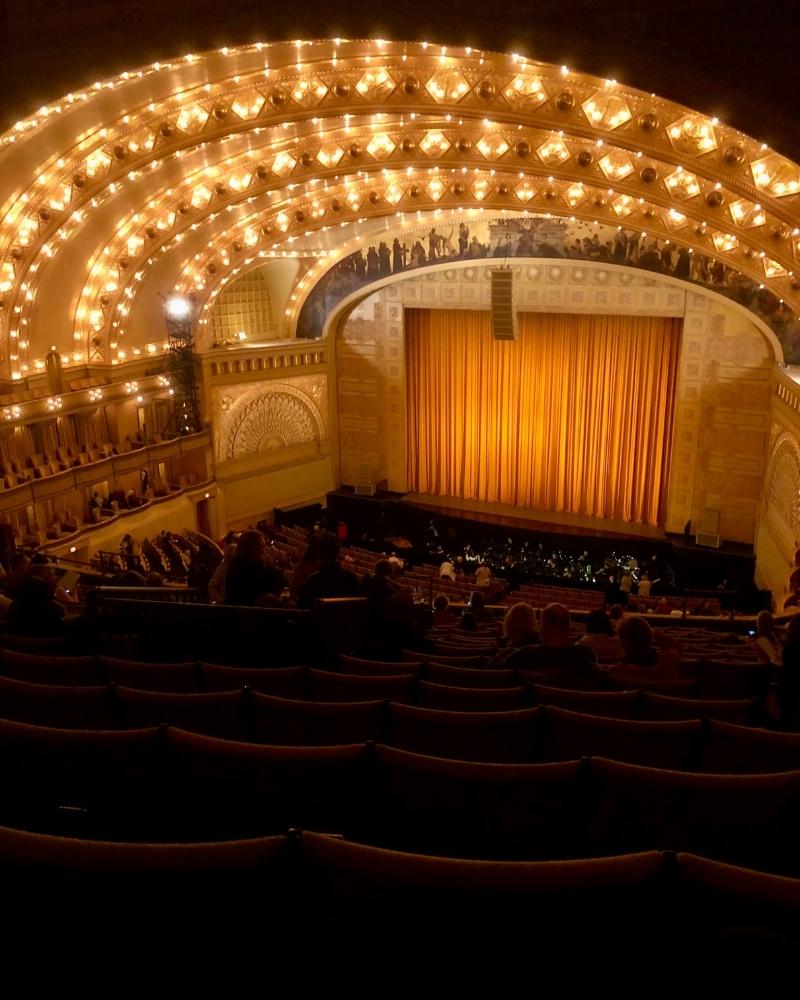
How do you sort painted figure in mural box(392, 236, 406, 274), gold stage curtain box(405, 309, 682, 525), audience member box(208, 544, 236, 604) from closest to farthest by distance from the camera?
1. audience member box(208, 544, 236, 604)
2. gold stage curtain box(405, 309, 682, 525)
3. painted figure in mural box(392, 236, 406, 274)

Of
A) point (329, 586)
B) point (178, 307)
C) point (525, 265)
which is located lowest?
point (329, 586)

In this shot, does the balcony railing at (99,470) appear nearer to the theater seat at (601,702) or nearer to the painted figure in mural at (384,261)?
the painted figure in mural at (384,261)

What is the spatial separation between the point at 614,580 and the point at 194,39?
12900 mm

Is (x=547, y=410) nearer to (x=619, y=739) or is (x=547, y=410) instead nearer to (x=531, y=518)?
(x=531, y=518)

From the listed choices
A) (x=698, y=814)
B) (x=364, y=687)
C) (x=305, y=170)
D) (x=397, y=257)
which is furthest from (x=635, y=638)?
(x=397, y=257)

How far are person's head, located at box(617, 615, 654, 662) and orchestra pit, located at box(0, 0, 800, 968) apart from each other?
1.1 inches

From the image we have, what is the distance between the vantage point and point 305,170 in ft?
47.3

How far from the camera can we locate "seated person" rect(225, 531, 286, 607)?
16.9ft

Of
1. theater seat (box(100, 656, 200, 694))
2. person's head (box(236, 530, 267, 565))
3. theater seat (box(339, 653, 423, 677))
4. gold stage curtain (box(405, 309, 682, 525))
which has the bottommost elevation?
theater seat (box(100, 656, 200, 694))

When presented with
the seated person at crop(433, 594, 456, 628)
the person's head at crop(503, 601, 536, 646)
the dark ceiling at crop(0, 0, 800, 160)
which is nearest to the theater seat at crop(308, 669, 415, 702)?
the person's head at crop(503, 601, 536, 646)

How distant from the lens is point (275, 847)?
1.83 m

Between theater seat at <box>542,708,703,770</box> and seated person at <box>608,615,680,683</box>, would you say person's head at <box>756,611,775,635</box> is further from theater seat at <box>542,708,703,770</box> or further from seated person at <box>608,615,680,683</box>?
theater seat at <box>542,708,703,770</box>

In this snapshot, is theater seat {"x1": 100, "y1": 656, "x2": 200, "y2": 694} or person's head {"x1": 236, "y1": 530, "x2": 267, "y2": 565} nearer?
theater seat {"x1": 100, "y1": 656, "x2": 200, "y2": 694}

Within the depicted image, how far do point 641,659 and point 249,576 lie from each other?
96.2 inches
